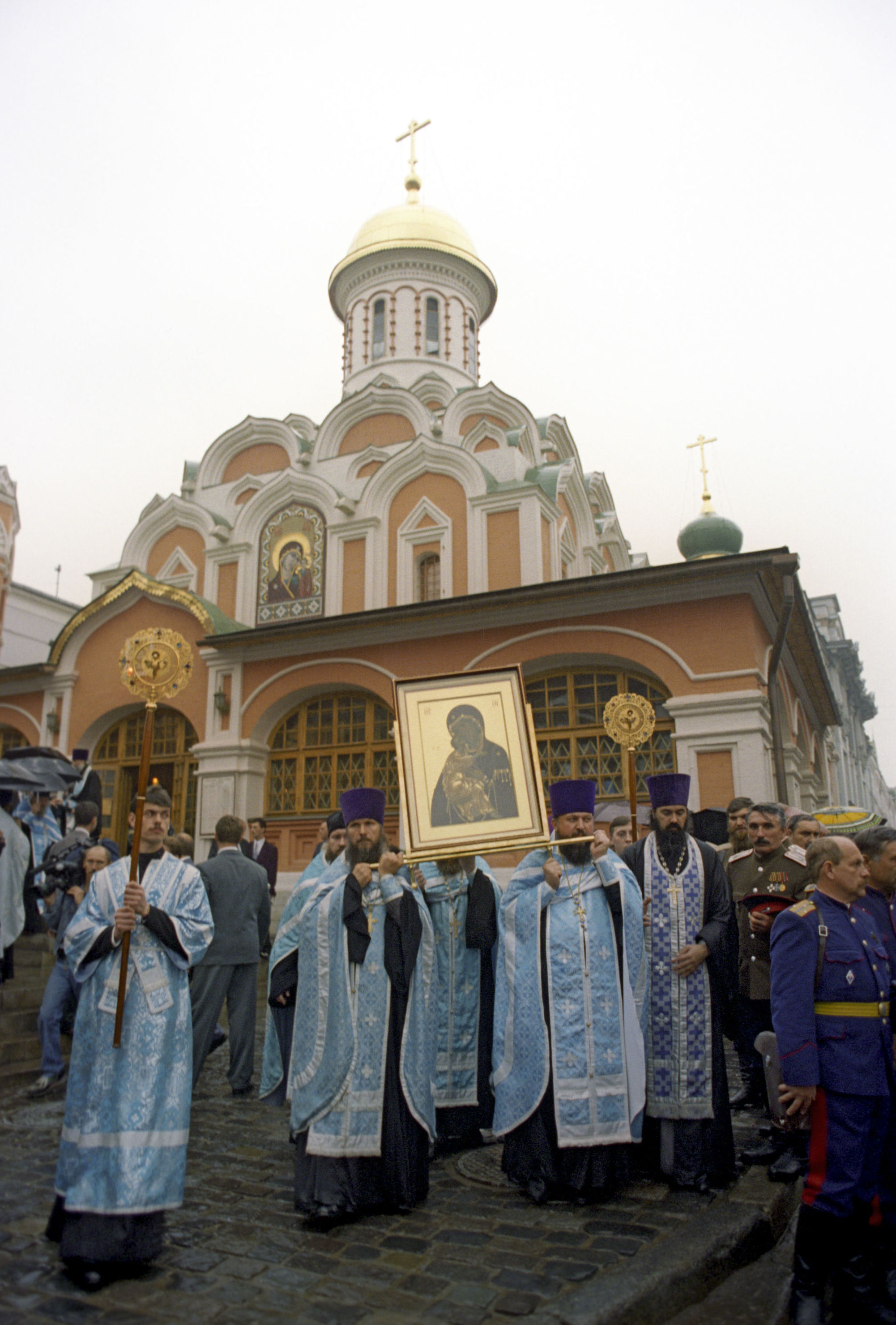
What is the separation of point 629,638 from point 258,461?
30.7 feet

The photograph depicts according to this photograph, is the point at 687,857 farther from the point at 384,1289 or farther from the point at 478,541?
the point at 478,541

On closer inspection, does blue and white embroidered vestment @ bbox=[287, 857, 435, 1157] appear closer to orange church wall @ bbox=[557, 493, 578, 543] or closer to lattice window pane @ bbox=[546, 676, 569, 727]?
lattice window pane @ bbox=[546, 676, 569, 727]

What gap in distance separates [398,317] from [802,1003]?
19.2 meters

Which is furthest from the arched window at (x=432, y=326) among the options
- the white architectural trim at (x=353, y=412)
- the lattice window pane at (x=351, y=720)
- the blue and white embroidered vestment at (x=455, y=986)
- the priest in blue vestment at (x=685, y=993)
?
the priest in blue vestment at (x=685, y=993)

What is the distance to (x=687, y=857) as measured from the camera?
4.77 meters

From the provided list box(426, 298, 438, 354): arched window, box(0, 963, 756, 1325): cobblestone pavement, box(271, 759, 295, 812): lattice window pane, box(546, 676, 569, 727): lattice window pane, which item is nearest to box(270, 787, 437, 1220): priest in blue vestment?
box(0, 963, 756, 1325): cobblestone pavement

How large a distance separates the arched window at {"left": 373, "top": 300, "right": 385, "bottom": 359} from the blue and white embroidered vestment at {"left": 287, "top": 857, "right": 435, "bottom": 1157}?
17452 mm

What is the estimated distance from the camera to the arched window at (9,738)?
1711 cm

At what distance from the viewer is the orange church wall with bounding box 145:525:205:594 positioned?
17.7m

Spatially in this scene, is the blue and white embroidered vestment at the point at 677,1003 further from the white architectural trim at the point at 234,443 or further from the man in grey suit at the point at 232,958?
the white architectural trim at the point at 234,443

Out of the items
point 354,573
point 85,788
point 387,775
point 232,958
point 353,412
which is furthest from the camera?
point 353,412

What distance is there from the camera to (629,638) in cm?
1234

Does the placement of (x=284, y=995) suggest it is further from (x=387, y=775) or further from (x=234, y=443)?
(x=234, y=443)

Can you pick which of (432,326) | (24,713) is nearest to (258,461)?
(432,326)
